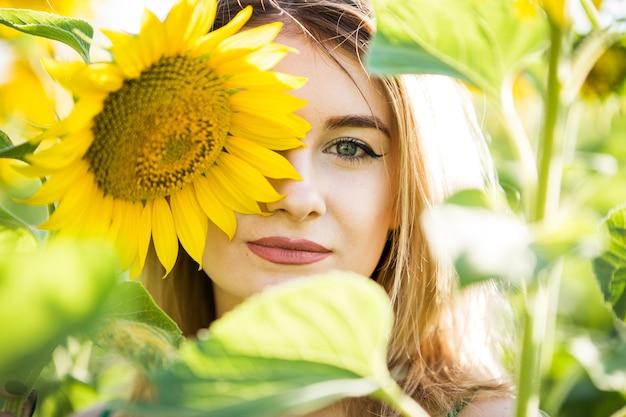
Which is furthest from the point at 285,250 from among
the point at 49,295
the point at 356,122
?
the point at 49,295

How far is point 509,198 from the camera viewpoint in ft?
3.67

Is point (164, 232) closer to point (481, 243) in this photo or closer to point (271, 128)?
point (271, 128)

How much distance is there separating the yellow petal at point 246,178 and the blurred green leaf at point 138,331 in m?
0.25

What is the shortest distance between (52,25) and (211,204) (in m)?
0.25

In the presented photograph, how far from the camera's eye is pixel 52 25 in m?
0.62

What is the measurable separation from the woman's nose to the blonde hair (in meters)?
0.17

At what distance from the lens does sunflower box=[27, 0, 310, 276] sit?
2.11 feet

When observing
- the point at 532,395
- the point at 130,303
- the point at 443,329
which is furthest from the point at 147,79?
the point at 443,329

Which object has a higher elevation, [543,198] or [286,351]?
[543,198]

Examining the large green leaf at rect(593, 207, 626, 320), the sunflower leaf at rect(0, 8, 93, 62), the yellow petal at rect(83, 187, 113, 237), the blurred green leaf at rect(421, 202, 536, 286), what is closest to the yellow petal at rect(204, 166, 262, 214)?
the yellow petal at rect(83, 187, 113, 237)

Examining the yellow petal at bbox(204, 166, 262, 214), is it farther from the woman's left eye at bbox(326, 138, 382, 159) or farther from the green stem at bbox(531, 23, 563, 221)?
the green stem at bbox(531, 23, 563, 221)

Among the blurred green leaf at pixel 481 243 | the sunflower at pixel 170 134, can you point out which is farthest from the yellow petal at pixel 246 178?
the blurred green leaf at pixel 481 243

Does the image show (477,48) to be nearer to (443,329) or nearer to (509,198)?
(509,198)

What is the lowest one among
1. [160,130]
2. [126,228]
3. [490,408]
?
[490,408]
